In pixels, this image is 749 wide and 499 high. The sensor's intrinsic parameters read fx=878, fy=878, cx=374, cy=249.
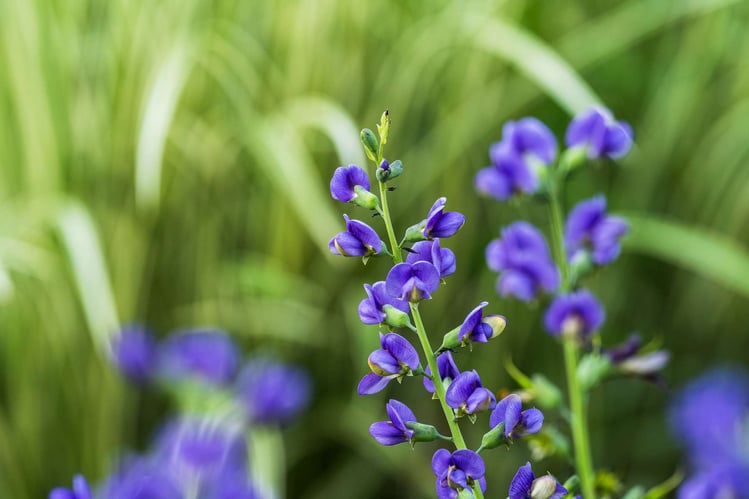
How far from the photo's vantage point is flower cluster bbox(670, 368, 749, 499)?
44 cm

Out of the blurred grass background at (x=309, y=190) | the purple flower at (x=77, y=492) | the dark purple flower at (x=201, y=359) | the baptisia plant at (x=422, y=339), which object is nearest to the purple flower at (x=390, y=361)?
the baptisia plant at (x=422, y=339)

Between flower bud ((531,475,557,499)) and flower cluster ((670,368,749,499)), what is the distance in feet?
0.46

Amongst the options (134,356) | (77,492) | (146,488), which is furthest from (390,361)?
(134,356)

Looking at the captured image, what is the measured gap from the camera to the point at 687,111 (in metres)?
1.19

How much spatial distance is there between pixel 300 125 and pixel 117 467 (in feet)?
1.72

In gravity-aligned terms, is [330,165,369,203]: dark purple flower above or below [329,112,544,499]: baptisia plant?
above

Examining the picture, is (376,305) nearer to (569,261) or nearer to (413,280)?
(413,280)

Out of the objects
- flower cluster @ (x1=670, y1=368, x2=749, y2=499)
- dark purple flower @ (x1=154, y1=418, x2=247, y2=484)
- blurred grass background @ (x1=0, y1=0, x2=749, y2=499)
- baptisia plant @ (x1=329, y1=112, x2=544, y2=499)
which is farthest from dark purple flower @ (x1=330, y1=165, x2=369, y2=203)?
blurred grass background @ (x1=0, y1=0, x2=749, y2=499)

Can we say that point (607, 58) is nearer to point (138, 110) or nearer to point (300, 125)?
point (300, 125)

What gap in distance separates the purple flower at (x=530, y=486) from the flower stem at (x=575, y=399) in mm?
88

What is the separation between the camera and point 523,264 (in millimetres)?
418

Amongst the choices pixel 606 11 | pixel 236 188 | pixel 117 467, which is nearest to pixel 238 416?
pixel 117 467

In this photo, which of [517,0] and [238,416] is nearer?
[238,416]

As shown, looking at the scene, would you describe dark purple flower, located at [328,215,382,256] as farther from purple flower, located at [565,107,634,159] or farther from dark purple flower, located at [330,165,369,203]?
purple flower, located at [565,107,634,159]
